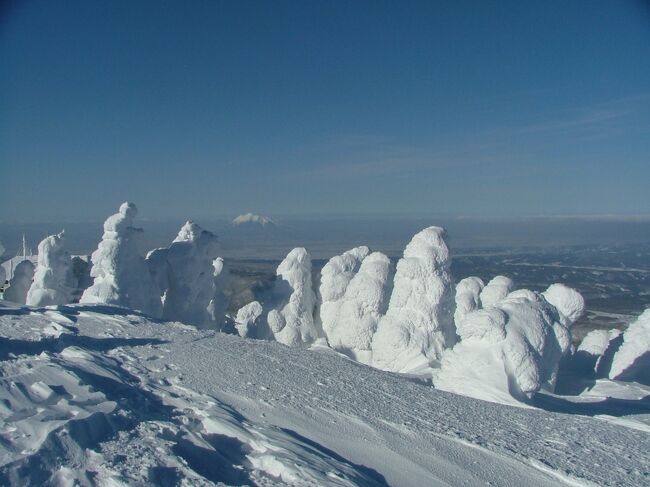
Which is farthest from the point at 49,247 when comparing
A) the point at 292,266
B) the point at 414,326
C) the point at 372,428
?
the point at 372,428

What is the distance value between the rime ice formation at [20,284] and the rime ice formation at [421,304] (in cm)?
1311

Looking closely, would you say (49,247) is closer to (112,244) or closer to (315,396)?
(112,244)

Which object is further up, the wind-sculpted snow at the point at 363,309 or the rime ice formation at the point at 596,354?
the wind-sculpted snow at the point at 363,309

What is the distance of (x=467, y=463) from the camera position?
21.3 feet

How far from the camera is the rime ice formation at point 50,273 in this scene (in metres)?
19.0

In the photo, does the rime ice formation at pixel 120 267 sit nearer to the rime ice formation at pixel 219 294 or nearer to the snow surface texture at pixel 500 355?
the rime ice formation at pixel 219 294

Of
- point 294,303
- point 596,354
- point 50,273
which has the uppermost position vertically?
point 50,273

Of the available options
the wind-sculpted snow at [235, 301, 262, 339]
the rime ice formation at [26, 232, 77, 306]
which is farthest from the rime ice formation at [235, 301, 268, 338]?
the rime ice formation at [26, 232, 77, 306]

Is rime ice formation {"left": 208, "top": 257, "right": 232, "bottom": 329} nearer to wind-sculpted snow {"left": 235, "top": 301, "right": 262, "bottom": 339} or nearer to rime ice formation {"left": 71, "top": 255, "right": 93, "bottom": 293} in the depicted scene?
wind-sculpted snow {"left": 235, "top": 301, "right": 262, "bottom": 339}

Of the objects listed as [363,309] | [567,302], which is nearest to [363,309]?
[363,309]

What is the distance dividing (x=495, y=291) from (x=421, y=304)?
2773 mm

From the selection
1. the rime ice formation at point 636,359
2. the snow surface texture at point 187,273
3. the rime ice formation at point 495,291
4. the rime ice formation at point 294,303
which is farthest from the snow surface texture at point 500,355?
the snow surface texture at point 187,273

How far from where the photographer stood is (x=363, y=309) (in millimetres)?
20125

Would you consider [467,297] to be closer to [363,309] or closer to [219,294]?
[363,309]
